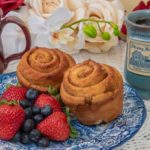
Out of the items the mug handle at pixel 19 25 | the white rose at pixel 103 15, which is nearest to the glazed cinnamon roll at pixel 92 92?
the mug handle at pixel 19 25

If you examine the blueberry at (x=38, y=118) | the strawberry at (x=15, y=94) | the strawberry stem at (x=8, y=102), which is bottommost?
the blueberry at (x=38, y=118)

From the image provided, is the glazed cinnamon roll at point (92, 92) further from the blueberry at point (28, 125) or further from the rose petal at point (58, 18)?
the rose petal at point (58, 18)

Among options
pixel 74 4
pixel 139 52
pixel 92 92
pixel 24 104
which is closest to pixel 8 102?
pixel 24 104

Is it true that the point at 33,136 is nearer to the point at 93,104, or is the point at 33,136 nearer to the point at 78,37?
the point at 93,104

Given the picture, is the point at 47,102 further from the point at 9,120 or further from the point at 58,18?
the point at 58,18

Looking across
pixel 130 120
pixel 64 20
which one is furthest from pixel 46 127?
pixel 64 20

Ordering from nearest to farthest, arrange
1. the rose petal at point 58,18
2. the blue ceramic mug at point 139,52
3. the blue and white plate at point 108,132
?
the blue and white plate at point 108,132
the blue ceramic mug at point 139,52
the rose petal at point 58,18

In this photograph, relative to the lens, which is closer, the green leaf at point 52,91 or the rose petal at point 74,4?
the green leaf at point 52,91

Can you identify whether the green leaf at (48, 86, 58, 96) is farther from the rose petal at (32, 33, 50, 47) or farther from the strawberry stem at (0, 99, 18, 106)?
the rose petal at (32, 33, 50, 47)
